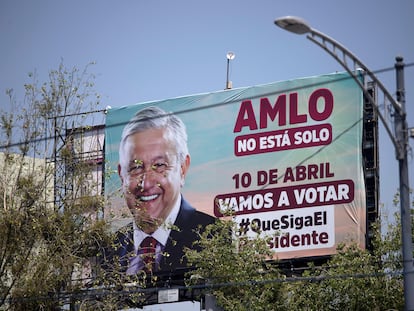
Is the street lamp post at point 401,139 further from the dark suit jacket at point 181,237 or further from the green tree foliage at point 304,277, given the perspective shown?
the dark suit jacket at point 181,237

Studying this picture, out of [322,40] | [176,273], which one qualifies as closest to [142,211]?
[176,273]

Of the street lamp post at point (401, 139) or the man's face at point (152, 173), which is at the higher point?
the man's face at point (152, 173)

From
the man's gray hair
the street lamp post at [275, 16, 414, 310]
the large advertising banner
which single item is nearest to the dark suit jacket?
the large advertising banner

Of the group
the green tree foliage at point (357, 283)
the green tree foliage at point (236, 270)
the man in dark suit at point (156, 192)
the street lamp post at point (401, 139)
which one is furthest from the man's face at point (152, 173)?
the street lamp post at point (401, 139)

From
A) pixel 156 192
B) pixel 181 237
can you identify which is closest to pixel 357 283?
pixel 181 237

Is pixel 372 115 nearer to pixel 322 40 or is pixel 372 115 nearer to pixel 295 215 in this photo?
pixel 295 215

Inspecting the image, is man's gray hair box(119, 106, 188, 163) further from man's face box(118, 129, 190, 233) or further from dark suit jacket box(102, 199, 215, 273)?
dark suit jacket box(102, 199, 215, 273)

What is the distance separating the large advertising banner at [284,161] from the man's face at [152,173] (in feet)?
2.43

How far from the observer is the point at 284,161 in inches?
1473

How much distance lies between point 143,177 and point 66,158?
878 centimetres

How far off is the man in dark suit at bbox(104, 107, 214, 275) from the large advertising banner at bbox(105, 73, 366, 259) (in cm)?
53

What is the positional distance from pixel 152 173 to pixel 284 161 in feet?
20.7

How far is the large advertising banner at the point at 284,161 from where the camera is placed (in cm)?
3584

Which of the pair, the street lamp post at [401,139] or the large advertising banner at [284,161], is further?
the large advertising banner at [284,161]
